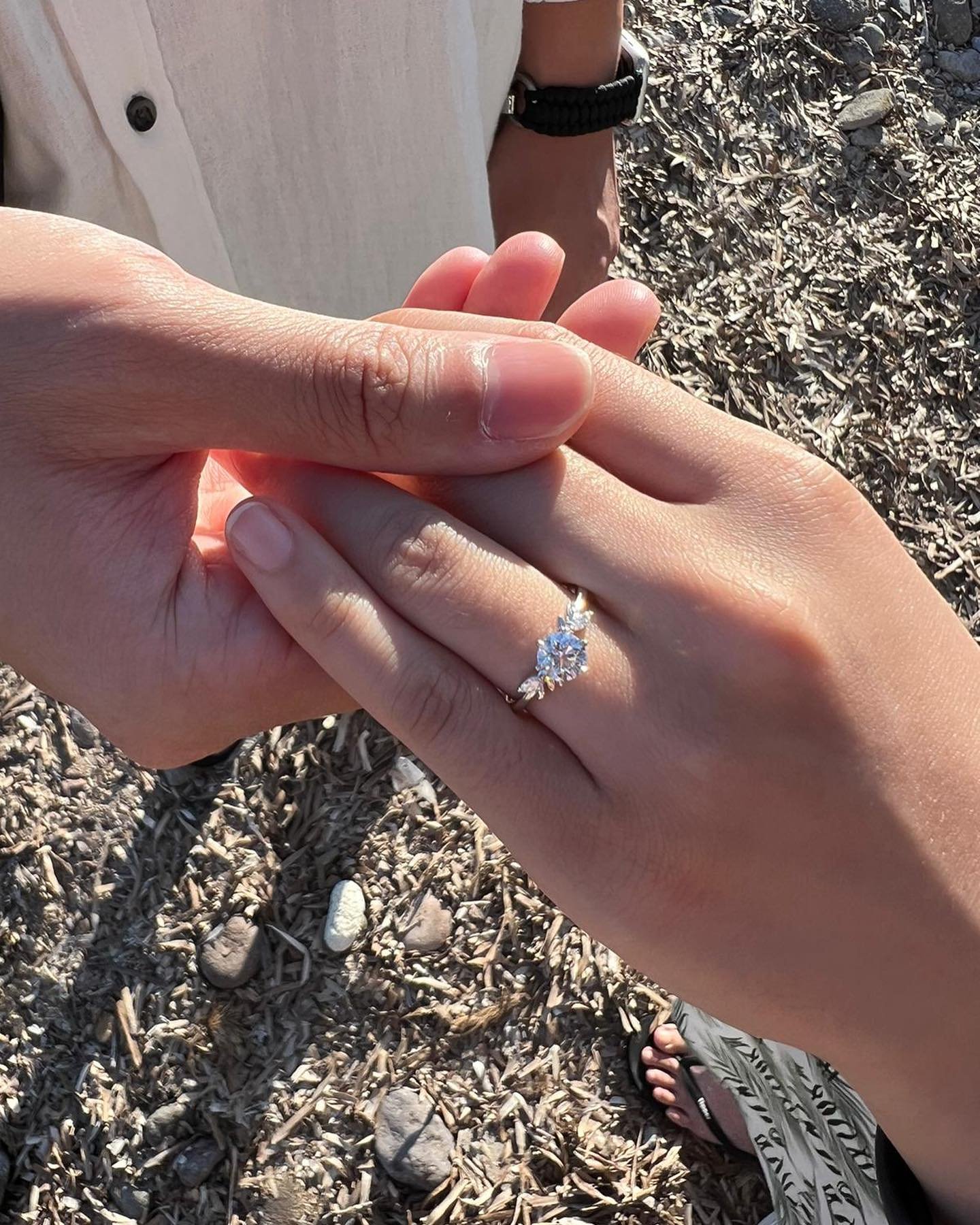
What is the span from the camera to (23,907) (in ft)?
7.62

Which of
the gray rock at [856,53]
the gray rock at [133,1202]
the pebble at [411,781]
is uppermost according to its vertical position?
the gray rock at [856,53]

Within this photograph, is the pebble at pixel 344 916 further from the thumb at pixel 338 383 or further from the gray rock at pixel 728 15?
the gray rock at pixel 728 15

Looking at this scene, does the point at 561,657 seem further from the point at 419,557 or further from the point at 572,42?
the point at 572,42

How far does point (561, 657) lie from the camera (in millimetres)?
1299

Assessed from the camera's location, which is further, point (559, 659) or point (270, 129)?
point (270, 129)

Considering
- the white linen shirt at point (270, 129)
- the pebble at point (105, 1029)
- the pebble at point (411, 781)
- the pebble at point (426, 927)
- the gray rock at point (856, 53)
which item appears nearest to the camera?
the white linen shirt at point (270, 129)

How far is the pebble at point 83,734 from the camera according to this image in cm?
249

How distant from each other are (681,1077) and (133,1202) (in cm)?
110

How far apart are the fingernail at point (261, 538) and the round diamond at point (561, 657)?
353 mm

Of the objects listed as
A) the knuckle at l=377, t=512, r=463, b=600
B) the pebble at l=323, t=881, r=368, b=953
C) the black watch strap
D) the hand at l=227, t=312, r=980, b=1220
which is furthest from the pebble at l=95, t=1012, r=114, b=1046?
the black watch strap

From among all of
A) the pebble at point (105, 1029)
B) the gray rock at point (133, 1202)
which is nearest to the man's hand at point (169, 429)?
the pebble at point (105, 1029)

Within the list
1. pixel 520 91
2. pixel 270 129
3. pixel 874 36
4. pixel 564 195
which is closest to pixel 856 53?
pixel 874 36

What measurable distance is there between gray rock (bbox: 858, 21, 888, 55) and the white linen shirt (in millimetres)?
1867

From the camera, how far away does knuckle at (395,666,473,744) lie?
4.33 feet
